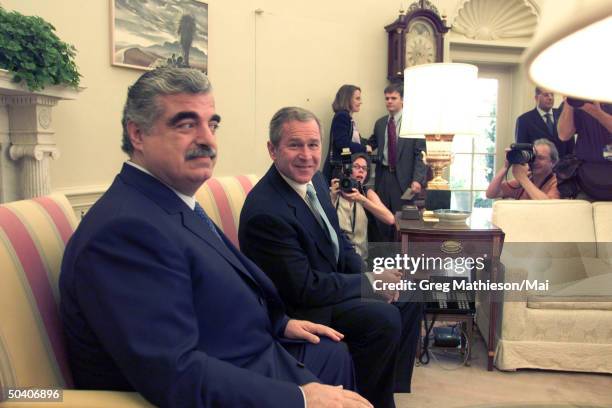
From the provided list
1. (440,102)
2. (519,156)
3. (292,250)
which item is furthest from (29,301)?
(519,156)

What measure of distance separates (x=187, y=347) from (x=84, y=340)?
243 millimetres

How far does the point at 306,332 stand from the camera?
5.32 ft

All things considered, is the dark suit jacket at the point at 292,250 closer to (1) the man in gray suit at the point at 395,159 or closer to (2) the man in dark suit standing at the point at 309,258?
(2) the man in dark suit standing at the point at 309,258

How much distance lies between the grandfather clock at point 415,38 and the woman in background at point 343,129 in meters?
0.74

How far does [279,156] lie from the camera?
6.67 feet

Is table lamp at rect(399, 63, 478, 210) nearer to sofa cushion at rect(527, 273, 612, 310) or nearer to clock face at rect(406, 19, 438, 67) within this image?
sofa cushion at rect(527, 273, 612, 310)

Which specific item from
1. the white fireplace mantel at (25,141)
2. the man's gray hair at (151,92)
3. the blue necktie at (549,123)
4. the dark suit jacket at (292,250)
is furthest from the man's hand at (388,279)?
the blue necktie at (549,123)

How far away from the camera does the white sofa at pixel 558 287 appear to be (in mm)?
2660

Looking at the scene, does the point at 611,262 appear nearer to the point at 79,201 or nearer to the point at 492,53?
the point at 79,201

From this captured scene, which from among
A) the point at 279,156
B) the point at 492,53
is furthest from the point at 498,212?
the point at 492,53

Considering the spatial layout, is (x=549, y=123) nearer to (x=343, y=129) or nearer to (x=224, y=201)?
(x=343, y=129)

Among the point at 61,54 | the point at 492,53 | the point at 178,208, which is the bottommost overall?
the point at 178,208

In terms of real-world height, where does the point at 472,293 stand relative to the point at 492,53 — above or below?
below

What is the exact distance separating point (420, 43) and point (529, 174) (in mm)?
2287
